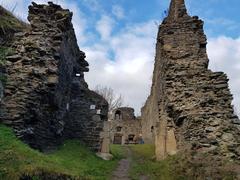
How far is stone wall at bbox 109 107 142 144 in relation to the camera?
92.3ft

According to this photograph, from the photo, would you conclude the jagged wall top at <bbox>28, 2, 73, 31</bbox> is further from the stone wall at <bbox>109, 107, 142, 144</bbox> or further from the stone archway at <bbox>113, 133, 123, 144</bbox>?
the stone archway at <bbox>113, 133, 123, 144</bbox>

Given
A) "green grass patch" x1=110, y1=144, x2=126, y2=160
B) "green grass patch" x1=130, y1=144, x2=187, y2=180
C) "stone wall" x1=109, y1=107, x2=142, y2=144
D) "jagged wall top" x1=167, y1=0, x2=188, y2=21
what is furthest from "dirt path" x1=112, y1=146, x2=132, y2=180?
"stone wall" x1=109, y1=107, x2=142, y2=144

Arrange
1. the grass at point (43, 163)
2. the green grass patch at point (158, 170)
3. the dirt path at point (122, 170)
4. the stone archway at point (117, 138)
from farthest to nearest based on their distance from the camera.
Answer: the stone archway at point (117, 138)
the dirt path at point (122, 170)
the green grass patch at point (158, 170)
the grass at point (43, 163)

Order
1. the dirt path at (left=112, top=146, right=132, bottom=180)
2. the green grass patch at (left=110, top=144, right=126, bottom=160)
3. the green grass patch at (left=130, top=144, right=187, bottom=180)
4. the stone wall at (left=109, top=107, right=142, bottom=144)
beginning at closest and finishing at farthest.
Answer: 1. the green grass patch at (left=130, top=144, right=187, bottom=180)
2. the dirt path at (left=112, top=146, right=132, bottom=180)
3. the green grass patch at (left=110, top=144, right=126, bottom=160)
4. the stone wall at (left=109, top=107, right=142, bottom=144)

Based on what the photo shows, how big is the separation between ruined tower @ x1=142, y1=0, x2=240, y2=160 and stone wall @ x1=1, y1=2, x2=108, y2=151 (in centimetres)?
320

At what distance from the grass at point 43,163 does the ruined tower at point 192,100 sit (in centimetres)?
235

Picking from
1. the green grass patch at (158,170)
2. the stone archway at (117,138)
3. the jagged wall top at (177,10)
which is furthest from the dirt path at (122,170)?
the stone archway at (117,138)

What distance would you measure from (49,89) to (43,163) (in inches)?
135

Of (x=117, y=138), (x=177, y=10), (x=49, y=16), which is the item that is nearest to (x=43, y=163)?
(x=49, y=16)

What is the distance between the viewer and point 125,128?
28641mm

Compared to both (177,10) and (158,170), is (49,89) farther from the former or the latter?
(177,10)

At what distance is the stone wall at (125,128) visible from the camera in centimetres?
2814

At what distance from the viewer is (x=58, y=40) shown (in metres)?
11.7

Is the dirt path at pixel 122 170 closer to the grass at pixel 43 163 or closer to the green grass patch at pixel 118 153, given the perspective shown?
the grass at pixel 43 163
